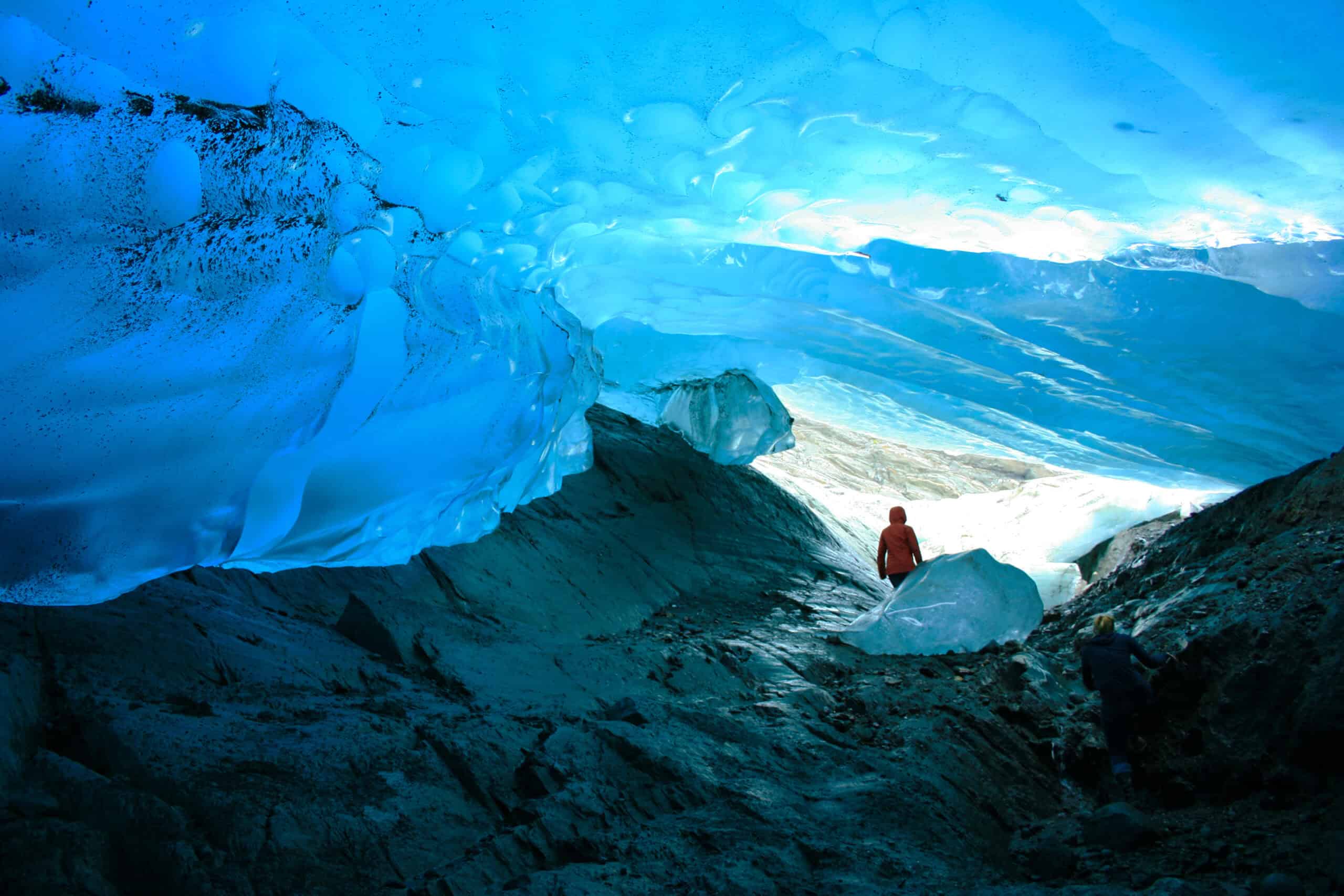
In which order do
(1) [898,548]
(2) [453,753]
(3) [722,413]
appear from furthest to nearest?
(3) [722,413] < (1) [898,548] < (2) [453,753]

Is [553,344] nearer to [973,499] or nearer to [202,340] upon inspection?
[202,340]

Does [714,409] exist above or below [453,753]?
above

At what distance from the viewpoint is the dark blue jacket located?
3779 mm

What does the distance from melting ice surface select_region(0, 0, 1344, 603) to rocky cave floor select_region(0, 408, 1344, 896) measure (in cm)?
59

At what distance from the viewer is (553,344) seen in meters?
5.62

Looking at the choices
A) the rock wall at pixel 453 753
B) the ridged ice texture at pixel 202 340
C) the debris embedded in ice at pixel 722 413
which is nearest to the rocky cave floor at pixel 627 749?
the rock wall at pixel 453 753

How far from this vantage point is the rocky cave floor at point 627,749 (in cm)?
237

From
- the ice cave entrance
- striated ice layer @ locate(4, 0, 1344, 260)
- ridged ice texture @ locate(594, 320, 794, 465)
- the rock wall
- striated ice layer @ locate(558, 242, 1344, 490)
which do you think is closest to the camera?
the rock wall

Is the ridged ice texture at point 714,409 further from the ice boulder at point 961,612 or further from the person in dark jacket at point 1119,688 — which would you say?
the person in dark jacket at point 1119,688

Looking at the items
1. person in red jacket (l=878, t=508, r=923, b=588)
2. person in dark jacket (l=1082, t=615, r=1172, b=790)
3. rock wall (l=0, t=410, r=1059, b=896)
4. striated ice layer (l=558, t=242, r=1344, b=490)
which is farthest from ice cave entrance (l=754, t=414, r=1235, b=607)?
rock wall (l=0, t=410, r=1059, b=896)

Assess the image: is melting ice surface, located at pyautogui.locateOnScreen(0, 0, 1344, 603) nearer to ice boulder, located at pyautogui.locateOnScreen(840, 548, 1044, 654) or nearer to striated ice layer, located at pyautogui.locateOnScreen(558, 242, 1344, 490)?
striated ice layer, located at pyautogui.locateOnScreen(558, 242, 1344, 490)

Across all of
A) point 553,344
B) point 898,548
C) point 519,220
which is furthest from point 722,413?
point 519,220

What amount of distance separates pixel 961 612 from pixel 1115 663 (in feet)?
5.95

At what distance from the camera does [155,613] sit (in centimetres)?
352
